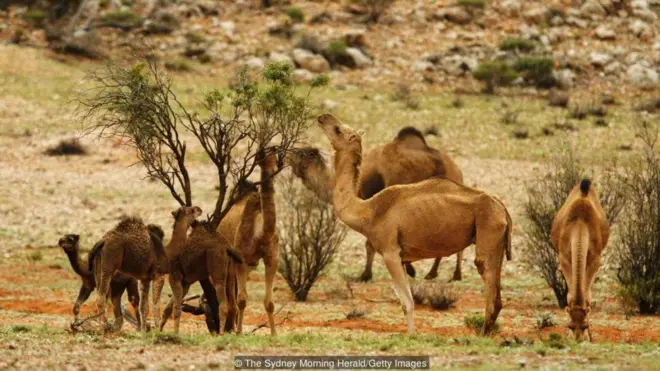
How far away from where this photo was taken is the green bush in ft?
150

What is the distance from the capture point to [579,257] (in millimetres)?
13312

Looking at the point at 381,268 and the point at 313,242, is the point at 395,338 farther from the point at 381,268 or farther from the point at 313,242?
the point at 381,268

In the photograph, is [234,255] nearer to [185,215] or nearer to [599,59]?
[185,215]

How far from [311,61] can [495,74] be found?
6.81 metres

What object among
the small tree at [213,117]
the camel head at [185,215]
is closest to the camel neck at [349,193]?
the small tree at [213,117]

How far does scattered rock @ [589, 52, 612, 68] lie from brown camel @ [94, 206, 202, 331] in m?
36.8

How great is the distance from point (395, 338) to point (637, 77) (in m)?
36.2

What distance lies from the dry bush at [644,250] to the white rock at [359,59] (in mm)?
29084

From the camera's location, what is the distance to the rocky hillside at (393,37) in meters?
46.8

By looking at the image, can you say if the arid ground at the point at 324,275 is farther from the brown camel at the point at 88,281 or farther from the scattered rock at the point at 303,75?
the scattered rock at the point at 303,75

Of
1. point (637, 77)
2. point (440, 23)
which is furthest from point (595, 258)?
point (440, 23)

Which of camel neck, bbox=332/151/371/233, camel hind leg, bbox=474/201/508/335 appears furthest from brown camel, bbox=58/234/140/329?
camel hind leg, bbox=474/201/508/335

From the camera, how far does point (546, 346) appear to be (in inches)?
462

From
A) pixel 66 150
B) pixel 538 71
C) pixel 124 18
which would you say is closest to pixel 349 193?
pixel 66 150
